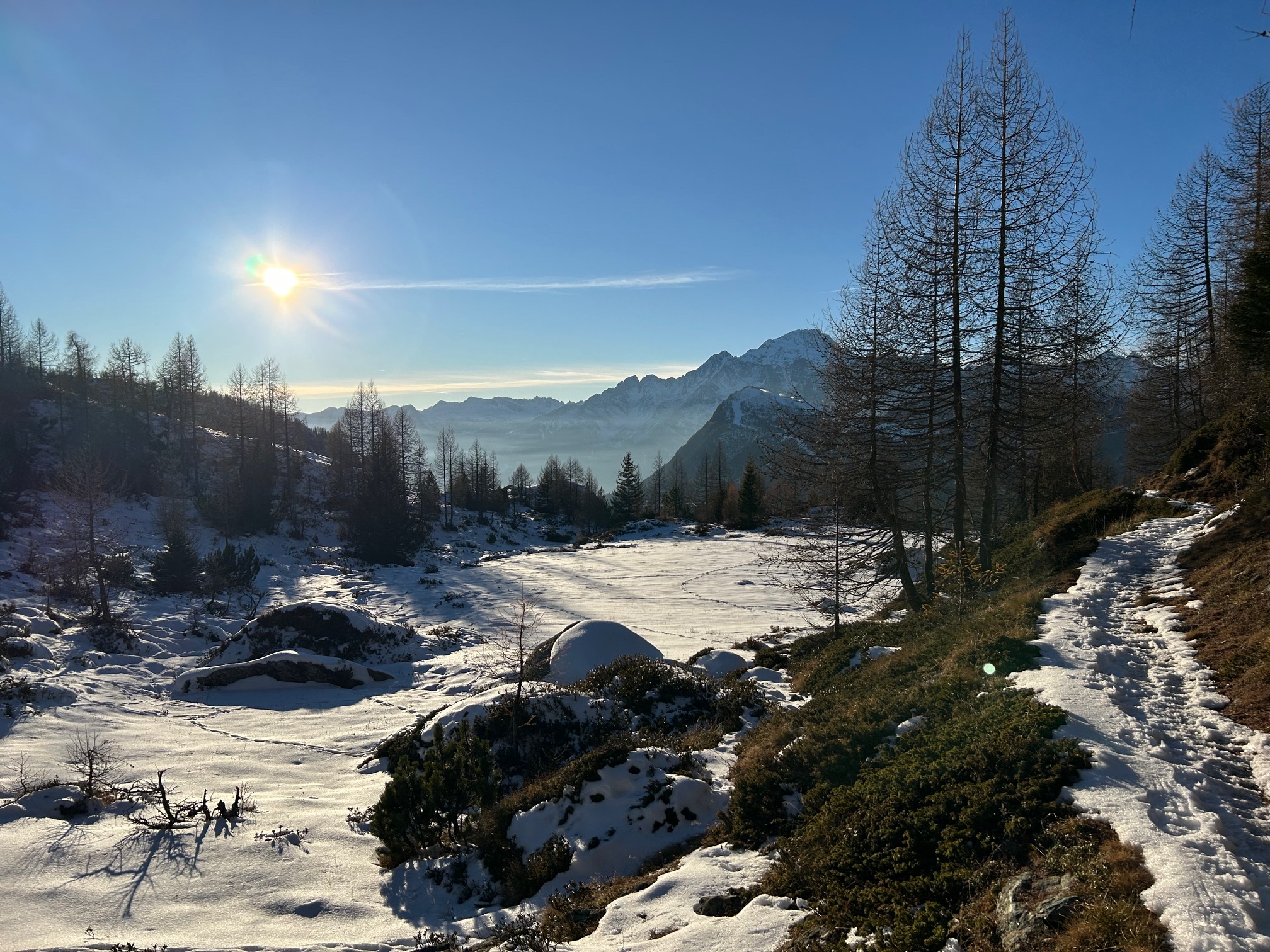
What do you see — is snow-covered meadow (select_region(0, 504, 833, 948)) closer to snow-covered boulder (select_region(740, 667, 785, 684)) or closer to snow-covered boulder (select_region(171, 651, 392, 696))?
snow-covered boulder (select_region(171, 651, 392, 696))

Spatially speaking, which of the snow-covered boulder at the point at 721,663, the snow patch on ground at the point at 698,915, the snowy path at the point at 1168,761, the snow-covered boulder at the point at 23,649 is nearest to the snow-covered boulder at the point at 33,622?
the snow-covered boulder at the point at 23,649

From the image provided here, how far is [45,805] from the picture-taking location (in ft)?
32.5

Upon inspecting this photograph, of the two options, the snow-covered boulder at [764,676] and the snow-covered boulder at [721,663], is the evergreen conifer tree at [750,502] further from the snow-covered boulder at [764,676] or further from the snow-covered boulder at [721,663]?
the snow-covered boulder at [764,676]

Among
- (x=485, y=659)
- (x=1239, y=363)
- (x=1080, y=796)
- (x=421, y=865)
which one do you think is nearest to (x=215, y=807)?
(x=421, y=865)

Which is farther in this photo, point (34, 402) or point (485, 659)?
point (34, 402)

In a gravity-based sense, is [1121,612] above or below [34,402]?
below

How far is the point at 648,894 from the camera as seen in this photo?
6609 millimetres

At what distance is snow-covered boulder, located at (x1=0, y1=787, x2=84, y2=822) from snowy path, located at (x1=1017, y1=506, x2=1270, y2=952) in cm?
1400

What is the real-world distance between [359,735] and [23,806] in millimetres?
5869

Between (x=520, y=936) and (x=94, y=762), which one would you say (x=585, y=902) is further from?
(x=94, y=762)

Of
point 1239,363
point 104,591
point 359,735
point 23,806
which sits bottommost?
point 359,735

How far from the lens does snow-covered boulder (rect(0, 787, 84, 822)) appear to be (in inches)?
379

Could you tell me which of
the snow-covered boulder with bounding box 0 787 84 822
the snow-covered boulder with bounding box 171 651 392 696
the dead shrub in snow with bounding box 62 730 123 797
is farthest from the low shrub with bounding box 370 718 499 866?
the snow-covered boulder with bounding box 171 651 392 696

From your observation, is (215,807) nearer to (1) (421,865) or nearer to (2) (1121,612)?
(1) (421,865)
